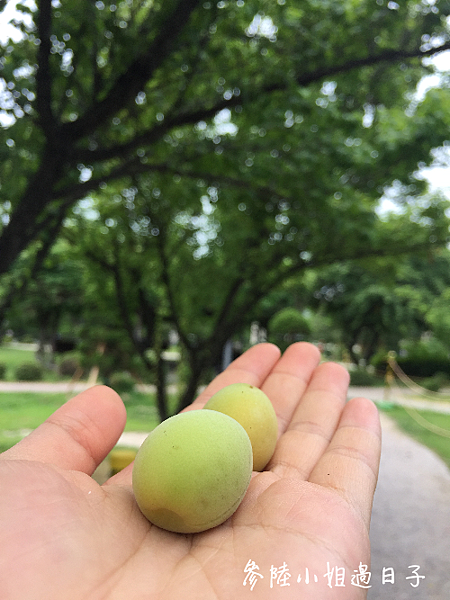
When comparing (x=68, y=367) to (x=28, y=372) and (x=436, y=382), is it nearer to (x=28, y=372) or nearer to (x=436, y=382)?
(x=28, y=372)

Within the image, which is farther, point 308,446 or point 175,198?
point 175,198

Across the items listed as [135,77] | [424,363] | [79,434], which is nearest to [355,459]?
[79,434]

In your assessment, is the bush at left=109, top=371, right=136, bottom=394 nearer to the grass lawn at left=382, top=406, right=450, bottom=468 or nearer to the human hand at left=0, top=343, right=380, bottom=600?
the grass lawn at left=382, top=406, right=450, bottom=468

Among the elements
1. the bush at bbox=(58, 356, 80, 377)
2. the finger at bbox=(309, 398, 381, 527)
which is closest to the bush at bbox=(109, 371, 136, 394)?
the bush at bbox=(58, 356, 80, 377)

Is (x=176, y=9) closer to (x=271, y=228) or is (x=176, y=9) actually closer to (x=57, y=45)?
(x=57, y=45)

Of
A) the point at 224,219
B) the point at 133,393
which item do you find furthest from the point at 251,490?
the point at 133,393

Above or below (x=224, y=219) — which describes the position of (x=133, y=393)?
below
